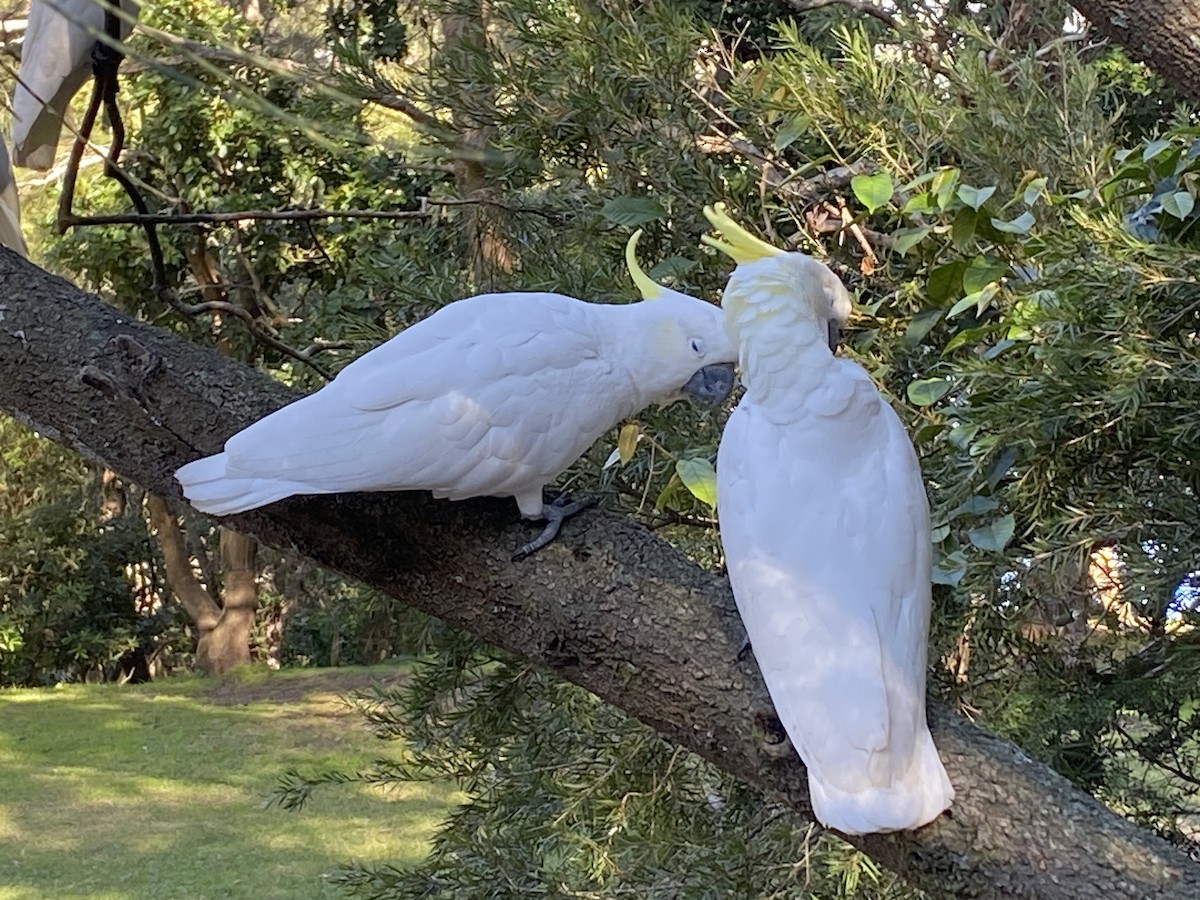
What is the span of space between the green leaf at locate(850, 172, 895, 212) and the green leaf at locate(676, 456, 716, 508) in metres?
0.31

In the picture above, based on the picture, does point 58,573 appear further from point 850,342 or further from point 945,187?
point 945,187

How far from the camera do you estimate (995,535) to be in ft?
3.43

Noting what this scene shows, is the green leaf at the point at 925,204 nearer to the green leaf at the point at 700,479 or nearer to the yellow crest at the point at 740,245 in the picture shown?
the yellow crest at the point at 740,245

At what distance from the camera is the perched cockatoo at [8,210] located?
1252 mm

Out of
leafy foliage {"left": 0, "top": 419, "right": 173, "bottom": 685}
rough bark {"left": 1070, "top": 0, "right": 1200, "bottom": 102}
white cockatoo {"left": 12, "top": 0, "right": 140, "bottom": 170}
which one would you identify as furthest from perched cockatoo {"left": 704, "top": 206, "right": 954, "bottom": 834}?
leafy foliage {"left": 0, "top": 419, "right": 173, "bottom": 685}

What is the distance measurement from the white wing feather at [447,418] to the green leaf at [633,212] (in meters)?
0.27

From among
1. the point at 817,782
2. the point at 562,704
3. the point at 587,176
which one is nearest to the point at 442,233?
the point at 587,176

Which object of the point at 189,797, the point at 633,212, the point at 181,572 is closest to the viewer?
the point at 633,212

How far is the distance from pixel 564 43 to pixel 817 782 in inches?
37.6

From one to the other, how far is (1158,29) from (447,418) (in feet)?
2.25

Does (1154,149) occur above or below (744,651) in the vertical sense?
above

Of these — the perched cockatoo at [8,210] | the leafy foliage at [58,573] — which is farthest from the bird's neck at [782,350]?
the leafy foliage at [58,573]

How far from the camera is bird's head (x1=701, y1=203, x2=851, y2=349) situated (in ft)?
3.38

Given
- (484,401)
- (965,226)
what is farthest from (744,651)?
(965,226)
